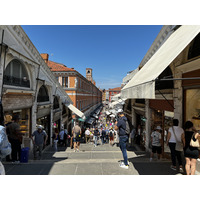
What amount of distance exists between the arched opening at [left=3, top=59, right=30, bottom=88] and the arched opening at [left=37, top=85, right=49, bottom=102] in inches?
64.8

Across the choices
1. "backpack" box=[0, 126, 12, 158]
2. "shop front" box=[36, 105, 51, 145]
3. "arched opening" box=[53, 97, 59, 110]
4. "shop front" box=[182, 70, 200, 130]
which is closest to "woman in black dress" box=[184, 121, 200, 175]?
"shop front" box=[182, 70, 200, 130]

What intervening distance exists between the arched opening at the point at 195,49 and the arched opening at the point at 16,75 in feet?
24.2

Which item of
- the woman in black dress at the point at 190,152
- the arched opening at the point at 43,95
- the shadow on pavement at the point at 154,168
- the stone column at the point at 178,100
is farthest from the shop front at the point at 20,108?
the stone column at the point at 178,100

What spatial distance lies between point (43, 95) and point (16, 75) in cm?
349

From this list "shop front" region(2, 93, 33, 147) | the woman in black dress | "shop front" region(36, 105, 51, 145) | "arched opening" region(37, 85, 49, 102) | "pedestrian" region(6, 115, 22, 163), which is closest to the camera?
the woman in black dress

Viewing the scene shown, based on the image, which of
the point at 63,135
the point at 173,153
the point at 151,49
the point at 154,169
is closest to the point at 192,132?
the point at 173,153

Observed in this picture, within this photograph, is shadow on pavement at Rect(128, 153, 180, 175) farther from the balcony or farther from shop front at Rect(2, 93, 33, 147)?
the balcony

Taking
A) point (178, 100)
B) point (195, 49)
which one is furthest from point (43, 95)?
point (195, 49)

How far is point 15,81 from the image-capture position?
7.21 m

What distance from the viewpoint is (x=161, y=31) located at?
705 centimetres

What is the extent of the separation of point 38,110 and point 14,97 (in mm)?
2641

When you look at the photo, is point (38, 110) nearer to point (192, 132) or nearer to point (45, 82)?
point (45, 82)

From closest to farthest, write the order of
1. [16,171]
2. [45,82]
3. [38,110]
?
[16,171], [38,110], [45,82]

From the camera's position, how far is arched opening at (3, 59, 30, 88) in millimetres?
6633
